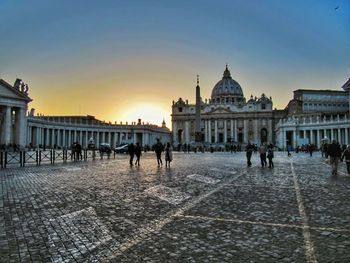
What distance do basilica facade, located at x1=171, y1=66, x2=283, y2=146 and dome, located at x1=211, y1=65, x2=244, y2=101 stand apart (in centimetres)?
1107

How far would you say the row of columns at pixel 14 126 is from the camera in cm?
5691

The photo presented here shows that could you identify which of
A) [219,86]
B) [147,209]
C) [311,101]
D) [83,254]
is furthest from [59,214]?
[219,86]

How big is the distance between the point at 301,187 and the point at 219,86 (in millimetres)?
139303

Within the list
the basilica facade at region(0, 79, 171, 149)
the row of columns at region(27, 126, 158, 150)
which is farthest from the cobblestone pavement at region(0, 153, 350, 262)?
the row of columns at region(27, 126, 158, 150)

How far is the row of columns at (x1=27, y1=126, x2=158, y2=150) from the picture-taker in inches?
3169

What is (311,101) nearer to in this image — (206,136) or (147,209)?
(206,136)

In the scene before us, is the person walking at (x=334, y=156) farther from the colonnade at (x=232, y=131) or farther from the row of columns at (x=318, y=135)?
the colonnade at (x=232, y=131)

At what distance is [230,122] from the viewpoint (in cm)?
12875

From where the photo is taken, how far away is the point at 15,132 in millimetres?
59500

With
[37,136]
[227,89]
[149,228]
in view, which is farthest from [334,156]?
[227,89]

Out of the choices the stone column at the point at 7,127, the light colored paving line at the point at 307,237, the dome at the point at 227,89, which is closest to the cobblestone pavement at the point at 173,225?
the light colored paving line at the point at 307,237

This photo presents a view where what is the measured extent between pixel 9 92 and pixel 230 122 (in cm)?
8666

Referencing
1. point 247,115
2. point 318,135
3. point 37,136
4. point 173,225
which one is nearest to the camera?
point 173,225

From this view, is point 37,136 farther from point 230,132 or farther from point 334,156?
point 334,156
